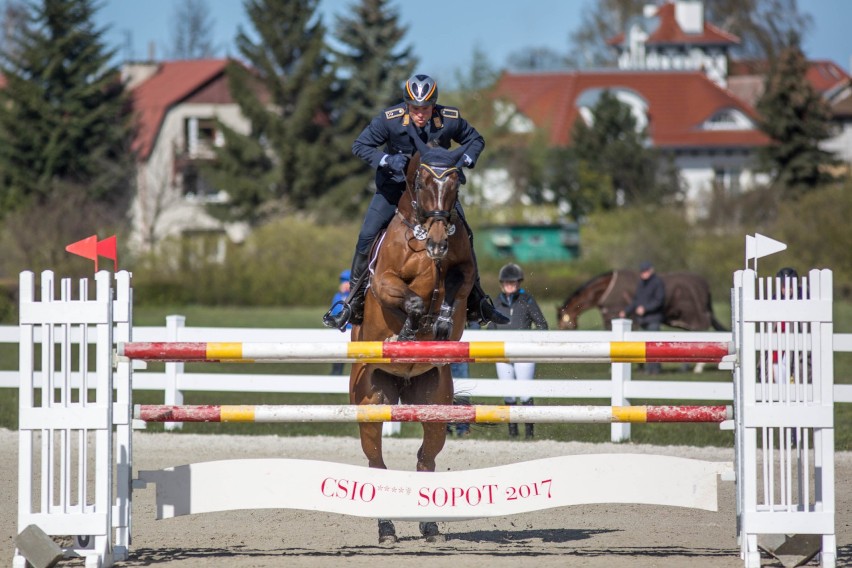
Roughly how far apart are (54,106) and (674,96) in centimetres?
3181

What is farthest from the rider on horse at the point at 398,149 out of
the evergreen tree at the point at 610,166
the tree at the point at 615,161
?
the evergreen tree at the point at 610,166

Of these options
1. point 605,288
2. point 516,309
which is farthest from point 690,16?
point 516,309

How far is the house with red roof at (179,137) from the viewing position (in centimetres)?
5054

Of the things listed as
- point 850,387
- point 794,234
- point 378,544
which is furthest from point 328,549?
point 794,234

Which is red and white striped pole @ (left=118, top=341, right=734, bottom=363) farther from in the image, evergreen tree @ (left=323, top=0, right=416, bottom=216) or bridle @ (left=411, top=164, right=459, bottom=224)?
evergreen tree @ (left=323, top=0, right=416, bottom=216)

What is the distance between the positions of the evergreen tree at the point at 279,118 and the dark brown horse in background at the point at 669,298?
2886 centimetres

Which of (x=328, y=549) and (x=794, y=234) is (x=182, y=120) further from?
(x=328, y=549)

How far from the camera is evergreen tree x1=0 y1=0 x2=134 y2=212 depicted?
45875 mm

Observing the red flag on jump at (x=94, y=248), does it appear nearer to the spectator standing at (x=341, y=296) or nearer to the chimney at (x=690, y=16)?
the spectator standing at (x=341, y=296)

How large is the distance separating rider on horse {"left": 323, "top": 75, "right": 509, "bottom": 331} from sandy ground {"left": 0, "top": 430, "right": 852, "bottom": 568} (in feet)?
4.52

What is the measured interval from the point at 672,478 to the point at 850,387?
664 cm

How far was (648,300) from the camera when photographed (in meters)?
19.5

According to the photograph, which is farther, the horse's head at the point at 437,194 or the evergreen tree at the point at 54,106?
the evergreen tree at the point at 54,106

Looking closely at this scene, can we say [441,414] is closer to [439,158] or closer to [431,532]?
[431,532]
